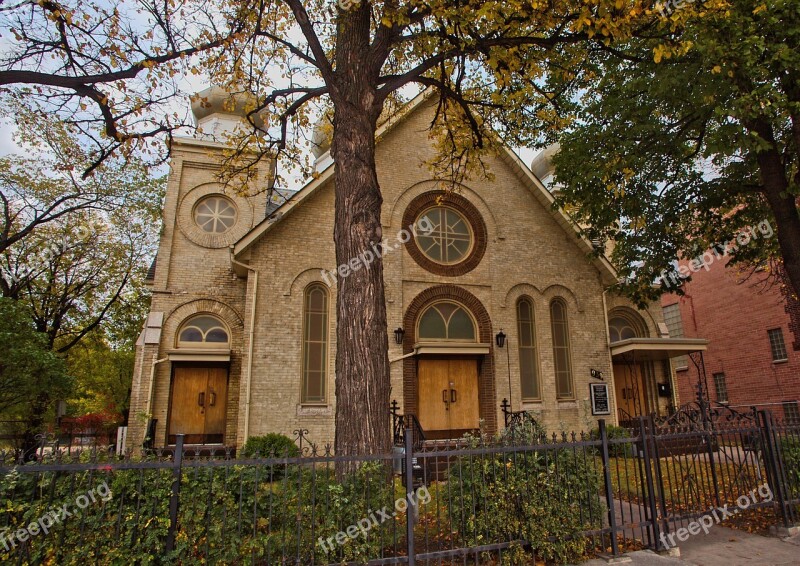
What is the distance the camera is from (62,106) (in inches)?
341

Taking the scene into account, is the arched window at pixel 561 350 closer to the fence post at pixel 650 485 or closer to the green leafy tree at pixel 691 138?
the green leafy tree at pixel 691 138

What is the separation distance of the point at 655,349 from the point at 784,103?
8426 millimetres

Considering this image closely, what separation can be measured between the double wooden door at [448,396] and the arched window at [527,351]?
1.45 meters

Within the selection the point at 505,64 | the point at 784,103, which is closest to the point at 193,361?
the point at 505,64

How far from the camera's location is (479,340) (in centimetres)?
1485

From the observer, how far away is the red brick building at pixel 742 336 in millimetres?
22328

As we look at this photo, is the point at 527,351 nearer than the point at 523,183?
Yes

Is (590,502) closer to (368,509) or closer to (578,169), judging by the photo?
(368,509)

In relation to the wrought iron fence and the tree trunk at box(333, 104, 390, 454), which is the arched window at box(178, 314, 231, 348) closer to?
the tree trunk at box(333, 104, 390, 454)

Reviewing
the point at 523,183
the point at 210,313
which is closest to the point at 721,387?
the point at 523,183

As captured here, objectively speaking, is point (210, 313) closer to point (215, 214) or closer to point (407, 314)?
point (215, 214)

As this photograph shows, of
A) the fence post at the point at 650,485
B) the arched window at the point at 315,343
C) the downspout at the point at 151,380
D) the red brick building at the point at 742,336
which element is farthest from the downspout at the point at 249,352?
the red brick building at the point at 742,336

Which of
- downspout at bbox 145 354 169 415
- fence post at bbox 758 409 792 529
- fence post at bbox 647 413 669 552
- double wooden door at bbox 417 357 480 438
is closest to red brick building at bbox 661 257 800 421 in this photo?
double wooden door at bbox 417 357 480 438

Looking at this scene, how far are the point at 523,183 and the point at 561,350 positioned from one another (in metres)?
5.30
